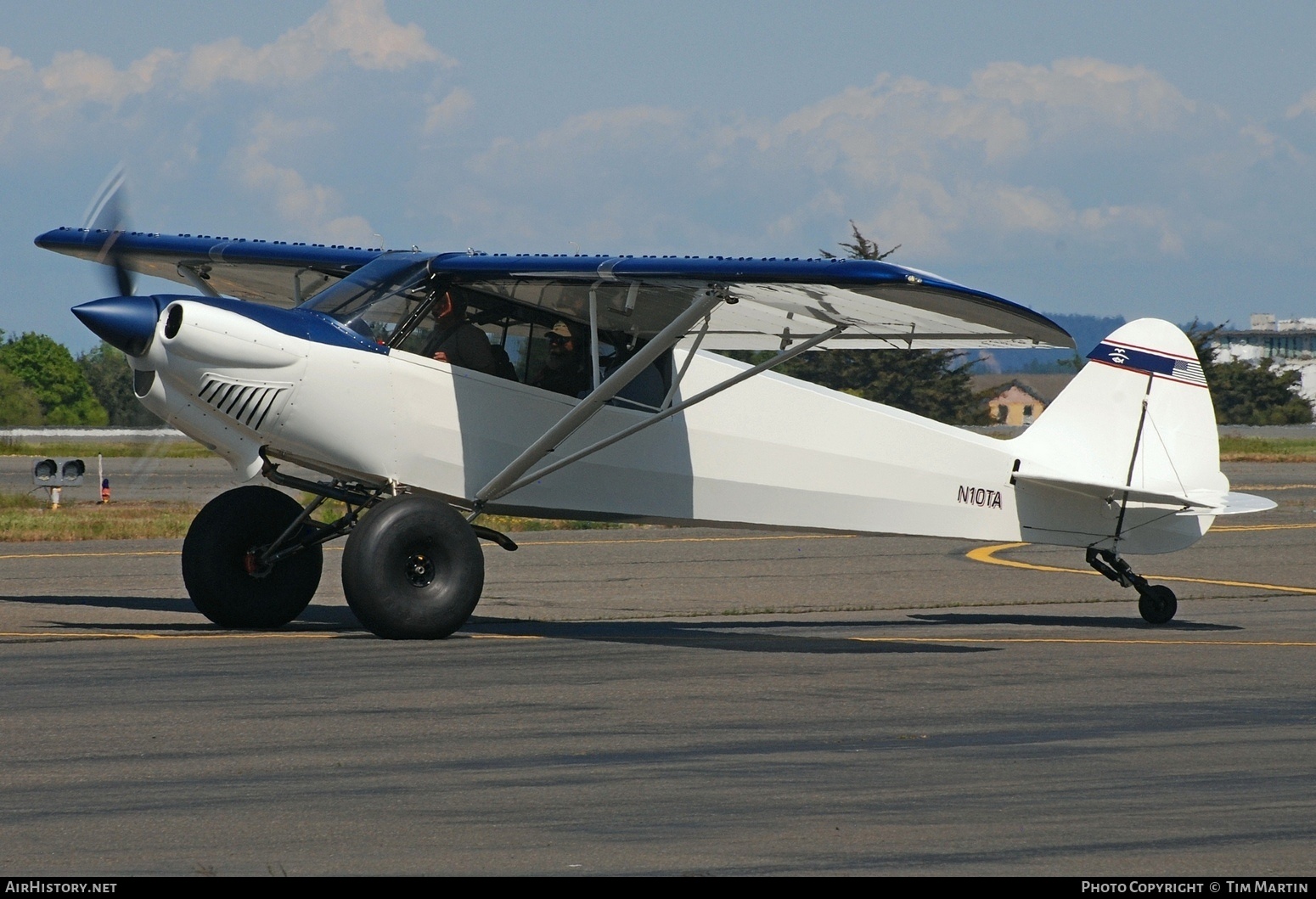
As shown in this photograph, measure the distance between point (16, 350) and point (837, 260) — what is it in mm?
113443

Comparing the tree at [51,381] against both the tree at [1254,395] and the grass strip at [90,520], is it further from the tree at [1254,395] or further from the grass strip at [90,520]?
the grass strip at [90,520]

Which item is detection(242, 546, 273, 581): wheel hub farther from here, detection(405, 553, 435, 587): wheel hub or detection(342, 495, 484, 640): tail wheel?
detection(405, 553, 435, 587): wheel hub

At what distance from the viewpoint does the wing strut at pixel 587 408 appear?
42.3 ft

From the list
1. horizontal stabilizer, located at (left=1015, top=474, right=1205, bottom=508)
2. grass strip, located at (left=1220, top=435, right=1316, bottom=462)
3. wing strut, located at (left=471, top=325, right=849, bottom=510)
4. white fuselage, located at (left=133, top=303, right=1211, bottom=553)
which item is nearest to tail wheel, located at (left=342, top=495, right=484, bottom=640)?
white fuselage, located at (left=133, top=303, right=1211, bottom=553)

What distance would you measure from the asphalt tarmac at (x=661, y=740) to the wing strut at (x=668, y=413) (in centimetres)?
130

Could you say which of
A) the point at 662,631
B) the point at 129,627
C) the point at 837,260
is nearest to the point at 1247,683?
the point at 837,260

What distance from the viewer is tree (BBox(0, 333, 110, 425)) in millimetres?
113375

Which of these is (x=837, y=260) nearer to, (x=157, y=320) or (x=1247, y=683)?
(x=1247, y=683)

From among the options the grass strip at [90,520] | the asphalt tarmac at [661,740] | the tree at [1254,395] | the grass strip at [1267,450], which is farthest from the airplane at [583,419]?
the tree at [1254,395]

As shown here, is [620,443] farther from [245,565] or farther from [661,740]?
[661,740]

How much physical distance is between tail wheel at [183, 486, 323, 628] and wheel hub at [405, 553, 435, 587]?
169cm

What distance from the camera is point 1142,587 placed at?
15672mm

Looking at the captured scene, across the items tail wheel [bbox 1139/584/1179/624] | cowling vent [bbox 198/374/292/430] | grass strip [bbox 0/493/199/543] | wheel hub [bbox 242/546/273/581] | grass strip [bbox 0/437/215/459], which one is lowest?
tail wheel [bbox 1139/584/1179/624]

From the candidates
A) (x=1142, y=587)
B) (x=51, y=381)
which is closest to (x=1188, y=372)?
(x=1142, y=587)
